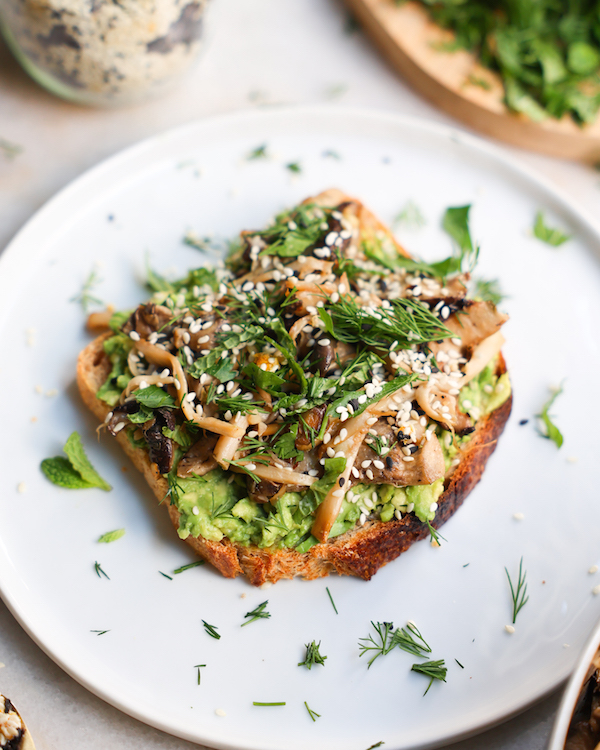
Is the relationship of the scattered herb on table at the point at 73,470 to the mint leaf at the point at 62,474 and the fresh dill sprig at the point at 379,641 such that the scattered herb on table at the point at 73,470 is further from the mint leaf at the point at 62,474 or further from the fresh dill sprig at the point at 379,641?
the fresh dill sprig at the point at 379,641

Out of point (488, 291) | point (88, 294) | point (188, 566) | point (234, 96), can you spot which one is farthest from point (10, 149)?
point (488, 291)

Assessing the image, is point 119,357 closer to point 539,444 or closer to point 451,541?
point 451,541

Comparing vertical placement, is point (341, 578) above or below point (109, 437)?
below

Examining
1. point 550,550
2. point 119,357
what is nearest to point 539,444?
point 550,550

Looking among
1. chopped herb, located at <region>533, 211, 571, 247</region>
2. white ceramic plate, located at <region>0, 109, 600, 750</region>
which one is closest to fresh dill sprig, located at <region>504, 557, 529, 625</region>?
white ceramic plate, located at <region>0, 109, 600, 750</region>

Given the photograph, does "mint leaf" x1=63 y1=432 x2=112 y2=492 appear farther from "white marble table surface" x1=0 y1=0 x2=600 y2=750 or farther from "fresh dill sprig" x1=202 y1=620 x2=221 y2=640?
"white marble table surface" x1=0 y1=0 x2=600 y2=750

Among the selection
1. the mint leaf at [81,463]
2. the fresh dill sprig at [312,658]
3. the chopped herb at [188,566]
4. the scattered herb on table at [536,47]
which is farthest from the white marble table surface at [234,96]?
the fresh dill sprig at [312,658]
